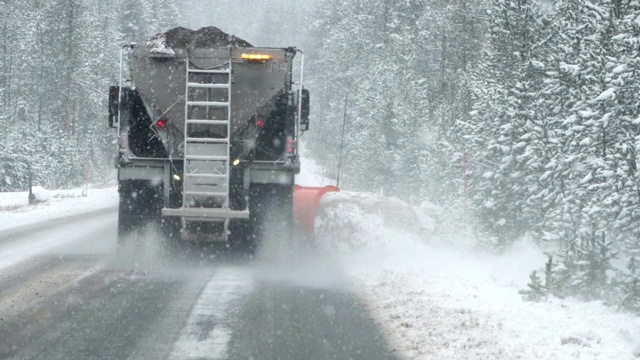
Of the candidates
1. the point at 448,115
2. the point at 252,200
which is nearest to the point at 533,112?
the point at 252,200

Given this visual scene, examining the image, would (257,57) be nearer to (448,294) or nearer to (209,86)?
(209,86)

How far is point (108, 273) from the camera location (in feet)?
35.0

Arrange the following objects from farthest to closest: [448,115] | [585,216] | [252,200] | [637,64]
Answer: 1. [448,115]
2. [252,200]
3. [585,216]
4. [637,64]

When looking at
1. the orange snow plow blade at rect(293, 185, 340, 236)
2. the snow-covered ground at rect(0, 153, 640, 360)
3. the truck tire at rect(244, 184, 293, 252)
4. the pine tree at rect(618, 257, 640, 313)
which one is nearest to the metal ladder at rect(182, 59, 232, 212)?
the truck tire at rect(244, 184, 293, 252)

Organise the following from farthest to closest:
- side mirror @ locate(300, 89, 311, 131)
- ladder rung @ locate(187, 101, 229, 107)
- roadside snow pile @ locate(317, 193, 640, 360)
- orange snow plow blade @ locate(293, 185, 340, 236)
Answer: orange snow plow blade @ locate(293, 185, 340, 236) → side mirror @ locate(300, 89, 311, 131) → ladder rung @ locate(187, 101, 229, 107) → roadside snow pile @ locate(317, 193, 640, 360)

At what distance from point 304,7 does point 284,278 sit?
12022 cm

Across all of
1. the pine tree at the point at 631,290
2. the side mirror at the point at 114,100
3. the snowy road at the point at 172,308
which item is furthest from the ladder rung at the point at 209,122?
the pine tree at the point at 631,290

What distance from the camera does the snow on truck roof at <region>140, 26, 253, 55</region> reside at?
11.3 metres

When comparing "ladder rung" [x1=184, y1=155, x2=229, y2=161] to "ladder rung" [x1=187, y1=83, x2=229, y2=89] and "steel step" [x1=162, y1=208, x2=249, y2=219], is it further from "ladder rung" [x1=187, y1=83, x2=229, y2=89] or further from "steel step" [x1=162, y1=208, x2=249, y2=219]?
"ladder rung" [x1=187, y1=83, x2=229, y2=89]

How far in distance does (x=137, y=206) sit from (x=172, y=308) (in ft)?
11.7

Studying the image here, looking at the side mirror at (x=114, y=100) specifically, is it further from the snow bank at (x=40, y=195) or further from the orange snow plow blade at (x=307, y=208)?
the snow bank at (x=40, y=195)

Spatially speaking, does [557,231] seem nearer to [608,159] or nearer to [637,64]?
[608,159]

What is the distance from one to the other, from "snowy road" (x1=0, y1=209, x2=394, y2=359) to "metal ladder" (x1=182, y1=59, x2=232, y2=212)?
1.10 metres

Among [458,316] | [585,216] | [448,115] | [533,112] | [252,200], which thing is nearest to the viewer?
[458,316]
